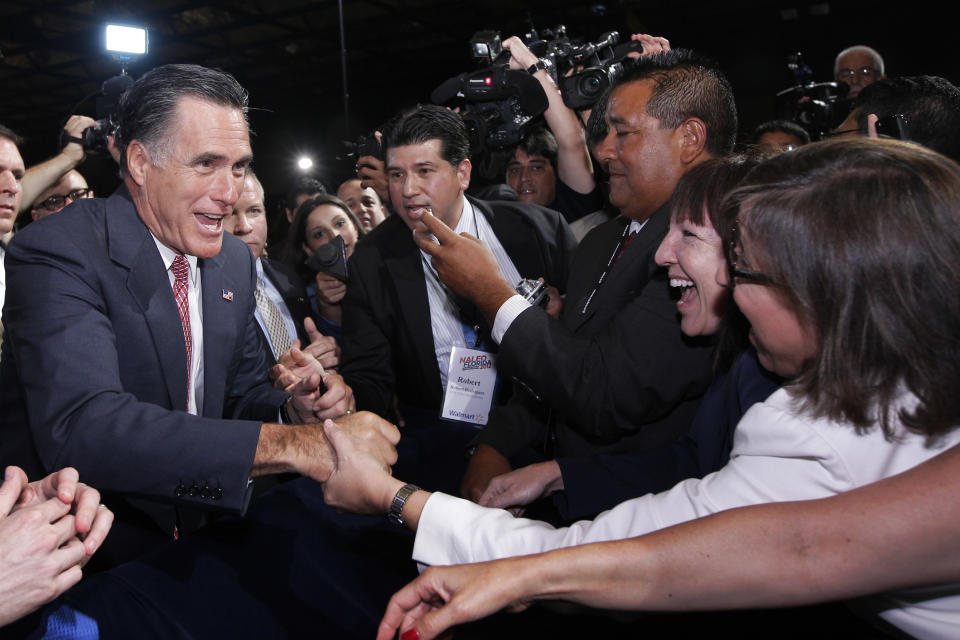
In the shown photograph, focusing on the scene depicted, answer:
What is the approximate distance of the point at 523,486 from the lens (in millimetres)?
1709

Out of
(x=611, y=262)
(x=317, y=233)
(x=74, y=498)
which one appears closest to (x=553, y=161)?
(x=317, y=233)

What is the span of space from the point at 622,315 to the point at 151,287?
1.17 metres

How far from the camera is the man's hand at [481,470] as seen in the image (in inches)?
73.0

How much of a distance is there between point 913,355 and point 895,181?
0.86 feet

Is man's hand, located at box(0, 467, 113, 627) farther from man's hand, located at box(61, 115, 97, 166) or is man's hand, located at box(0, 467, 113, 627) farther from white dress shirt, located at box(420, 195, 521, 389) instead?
man's hand, located at box(61, 115, 97, 166)

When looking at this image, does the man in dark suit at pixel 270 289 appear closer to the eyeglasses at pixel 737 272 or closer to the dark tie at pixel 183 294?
the dark tie at pixel 183 294

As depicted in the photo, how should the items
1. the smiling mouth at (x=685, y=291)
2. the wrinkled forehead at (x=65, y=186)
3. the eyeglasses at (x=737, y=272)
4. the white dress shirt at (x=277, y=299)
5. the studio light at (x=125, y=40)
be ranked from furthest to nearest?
the wrinkled forehead at (x=65, y=186) < the white dress shirt at (x=277, y=299) < the studio light at (x=125, y=40) < the smiling mouth at (x=685, y=291) < the eyeglasses at (x=737, y=272)

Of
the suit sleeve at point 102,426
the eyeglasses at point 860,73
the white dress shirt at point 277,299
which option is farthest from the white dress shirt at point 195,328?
the eyeglasses at point 860,73

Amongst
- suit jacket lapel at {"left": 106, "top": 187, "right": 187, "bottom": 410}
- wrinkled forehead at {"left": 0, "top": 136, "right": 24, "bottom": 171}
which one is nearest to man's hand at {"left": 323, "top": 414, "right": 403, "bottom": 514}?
suit jacket lapel at {"left": 106, "top": 187, "right": 187, "bottom": 410}

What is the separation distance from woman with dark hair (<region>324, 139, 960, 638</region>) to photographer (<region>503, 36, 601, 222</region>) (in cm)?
184

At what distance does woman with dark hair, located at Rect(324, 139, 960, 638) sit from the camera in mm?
999

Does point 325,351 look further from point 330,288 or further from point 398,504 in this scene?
point 398,504

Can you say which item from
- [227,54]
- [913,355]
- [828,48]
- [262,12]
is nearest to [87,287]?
[913,355]

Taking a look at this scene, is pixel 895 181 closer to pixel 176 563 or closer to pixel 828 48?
pixel 176 563
